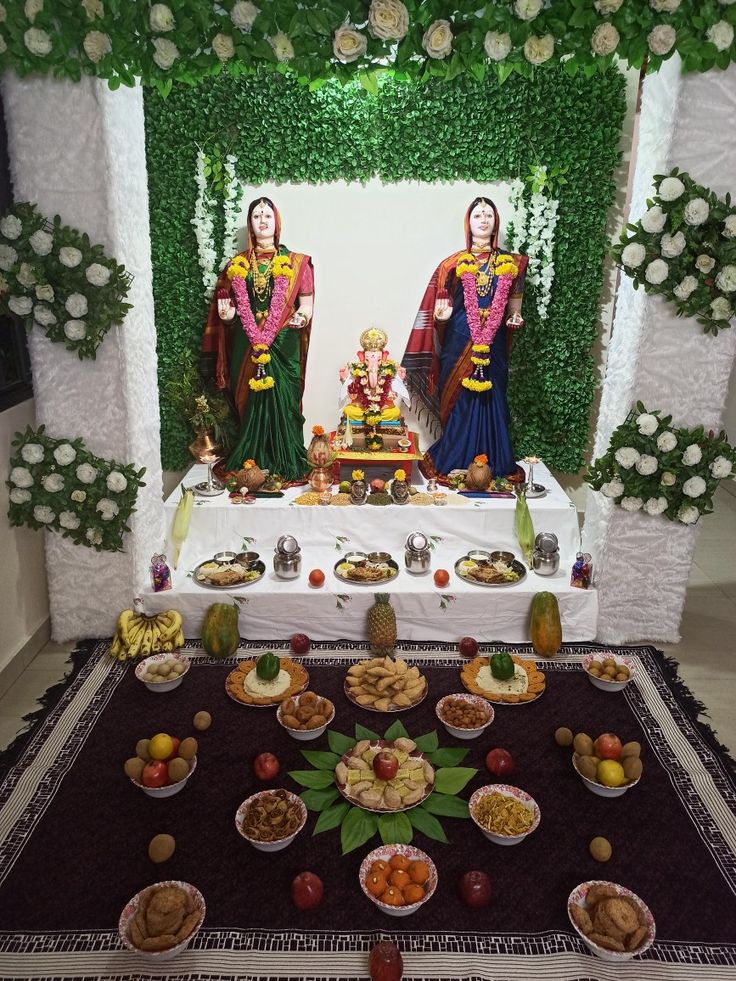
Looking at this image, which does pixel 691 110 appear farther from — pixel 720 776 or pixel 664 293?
pixel 720 776

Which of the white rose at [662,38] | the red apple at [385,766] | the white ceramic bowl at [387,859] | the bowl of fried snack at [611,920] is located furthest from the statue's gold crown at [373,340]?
the bowl of fried snack at [611,920]

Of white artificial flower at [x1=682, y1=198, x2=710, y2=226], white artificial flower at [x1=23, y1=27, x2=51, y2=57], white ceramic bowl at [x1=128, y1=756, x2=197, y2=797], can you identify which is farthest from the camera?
white artificial flower at [x1=682, y1=198, x2=710, y2=226]

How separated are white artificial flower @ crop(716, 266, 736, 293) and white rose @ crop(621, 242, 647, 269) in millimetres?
440

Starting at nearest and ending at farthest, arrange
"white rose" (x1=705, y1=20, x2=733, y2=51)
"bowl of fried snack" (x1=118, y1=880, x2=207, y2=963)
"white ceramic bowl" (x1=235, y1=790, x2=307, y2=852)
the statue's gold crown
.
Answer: "bowl of fried snack" (x1=118, y1=880, x2=207, y2=963) < "white ceramic bowl" (x1=235, y1=790, x2=307, y2=852) < "white rose" (x1=705, y1=20, x2=733, y2=51) < the statue's gold crown

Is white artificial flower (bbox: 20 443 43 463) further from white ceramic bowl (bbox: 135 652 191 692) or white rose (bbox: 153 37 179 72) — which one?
white rose (bbox: 153 37 179 72)

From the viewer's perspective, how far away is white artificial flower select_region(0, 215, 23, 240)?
421cm

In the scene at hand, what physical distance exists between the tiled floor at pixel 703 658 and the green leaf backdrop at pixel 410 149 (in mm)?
1981

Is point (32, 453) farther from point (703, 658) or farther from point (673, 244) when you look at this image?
point (703, 658)

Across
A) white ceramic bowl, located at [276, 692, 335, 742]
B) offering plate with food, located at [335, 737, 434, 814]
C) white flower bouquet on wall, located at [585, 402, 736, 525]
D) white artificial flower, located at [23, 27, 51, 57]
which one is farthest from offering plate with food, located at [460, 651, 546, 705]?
white artificial flower, located at [23, 27, 51, 57]

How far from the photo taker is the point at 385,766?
139 inches

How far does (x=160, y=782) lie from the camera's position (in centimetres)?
362

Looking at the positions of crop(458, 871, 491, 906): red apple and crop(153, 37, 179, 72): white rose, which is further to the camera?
crop(153, 37, 179, 72): white rose

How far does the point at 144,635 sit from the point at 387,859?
92.6 inches

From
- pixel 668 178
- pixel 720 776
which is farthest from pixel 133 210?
pixel 720 776
